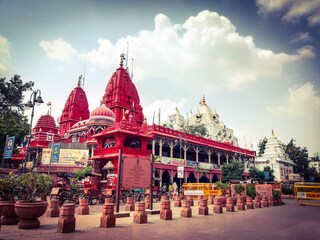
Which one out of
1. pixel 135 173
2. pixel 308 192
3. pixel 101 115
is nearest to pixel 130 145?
pixel 101 115

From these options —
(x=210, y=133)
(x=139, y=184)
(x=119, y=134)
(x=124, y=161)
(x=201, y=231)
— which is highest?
(x=210, y=133)

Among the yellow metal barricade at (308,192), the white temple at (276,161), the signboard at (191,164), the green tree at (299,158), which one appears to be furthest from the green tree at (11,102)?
the green tree at (299,158)

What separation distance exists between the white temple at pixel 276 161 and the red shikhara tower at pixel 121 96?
3222cm

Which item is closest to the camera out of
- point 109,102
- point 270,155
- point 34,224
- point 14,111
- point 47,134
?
point 34,224

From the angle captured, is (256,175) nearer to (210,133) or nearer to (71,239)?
(210,133)

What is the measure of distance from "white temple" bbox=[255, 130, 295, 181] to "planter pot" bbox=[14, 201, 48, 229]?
59.5m

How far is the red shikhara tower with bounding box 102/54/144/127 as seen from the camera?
47.9 m

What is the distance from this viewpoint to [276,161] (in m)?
59.0

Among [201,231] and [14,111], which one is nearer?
[201,231]

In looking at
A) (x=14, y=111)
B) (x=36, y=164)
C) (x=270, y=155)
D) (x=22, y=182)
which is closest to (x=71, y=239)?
(x=22, y=182)

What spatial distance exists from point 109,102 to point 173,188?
83.0 feet

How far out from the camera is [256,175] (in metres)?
46.0

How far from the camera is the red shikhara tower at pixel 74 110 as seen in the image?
53.0 meters

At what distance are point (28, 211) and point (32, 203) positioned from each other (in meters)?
0.25
